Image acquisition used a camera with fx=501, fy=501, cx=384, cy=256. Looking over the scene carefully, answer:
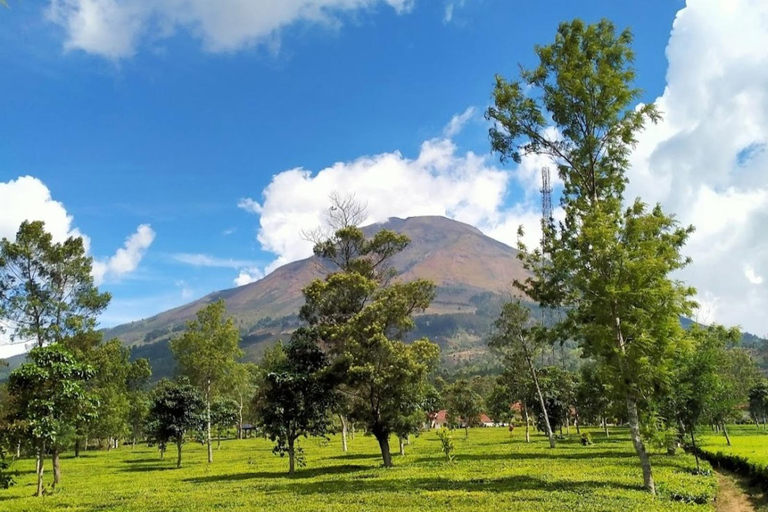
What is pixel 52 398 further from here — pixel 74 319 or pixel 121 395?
pixel 121 395

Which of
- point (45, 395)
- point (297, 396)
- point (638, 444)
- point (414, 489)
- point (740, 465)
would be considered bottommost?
point (740, 465)

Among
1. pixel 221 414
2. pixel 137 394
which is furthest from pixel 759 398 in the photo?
pixel 137 394

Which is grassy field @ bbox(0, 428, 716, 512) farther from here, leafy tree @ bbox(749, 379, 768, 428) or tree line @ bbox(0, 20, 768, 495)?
leafy tree @ bbox(749, 379, 768, 428)

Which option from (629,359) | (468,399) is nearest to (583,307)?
(629,359)

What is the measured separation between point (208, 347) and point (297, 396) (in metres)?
20.4

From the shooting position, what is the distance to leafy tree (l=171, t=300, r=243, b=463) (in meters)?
49.3

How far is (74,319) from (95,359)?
338 cm

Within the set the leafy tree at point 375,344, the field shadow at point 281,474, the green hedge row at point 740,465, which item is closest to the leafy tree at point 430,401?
the leafy tree at point 375,344

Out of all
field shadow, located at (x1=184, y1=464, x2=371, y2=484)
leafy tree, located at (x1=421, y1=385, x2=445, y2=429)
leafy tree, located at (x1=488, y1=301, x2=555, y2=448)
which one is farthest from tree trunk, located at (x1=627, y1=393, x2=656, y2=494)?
leafy tree, located at (x1=488, y1=301, x2=555, y2=448)

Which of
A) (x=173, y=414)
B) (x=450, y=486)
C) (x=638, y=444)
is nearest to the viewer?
(x=638, y=444)

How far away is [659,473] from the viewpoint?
2450 cm

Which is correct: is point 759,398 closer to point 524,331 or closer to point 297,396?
point 524,331

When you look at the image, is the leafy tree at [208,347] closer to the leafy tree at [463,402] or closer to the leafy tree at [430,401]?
the leafy tree at [430,401]

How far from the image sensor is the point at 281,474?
32.8m
